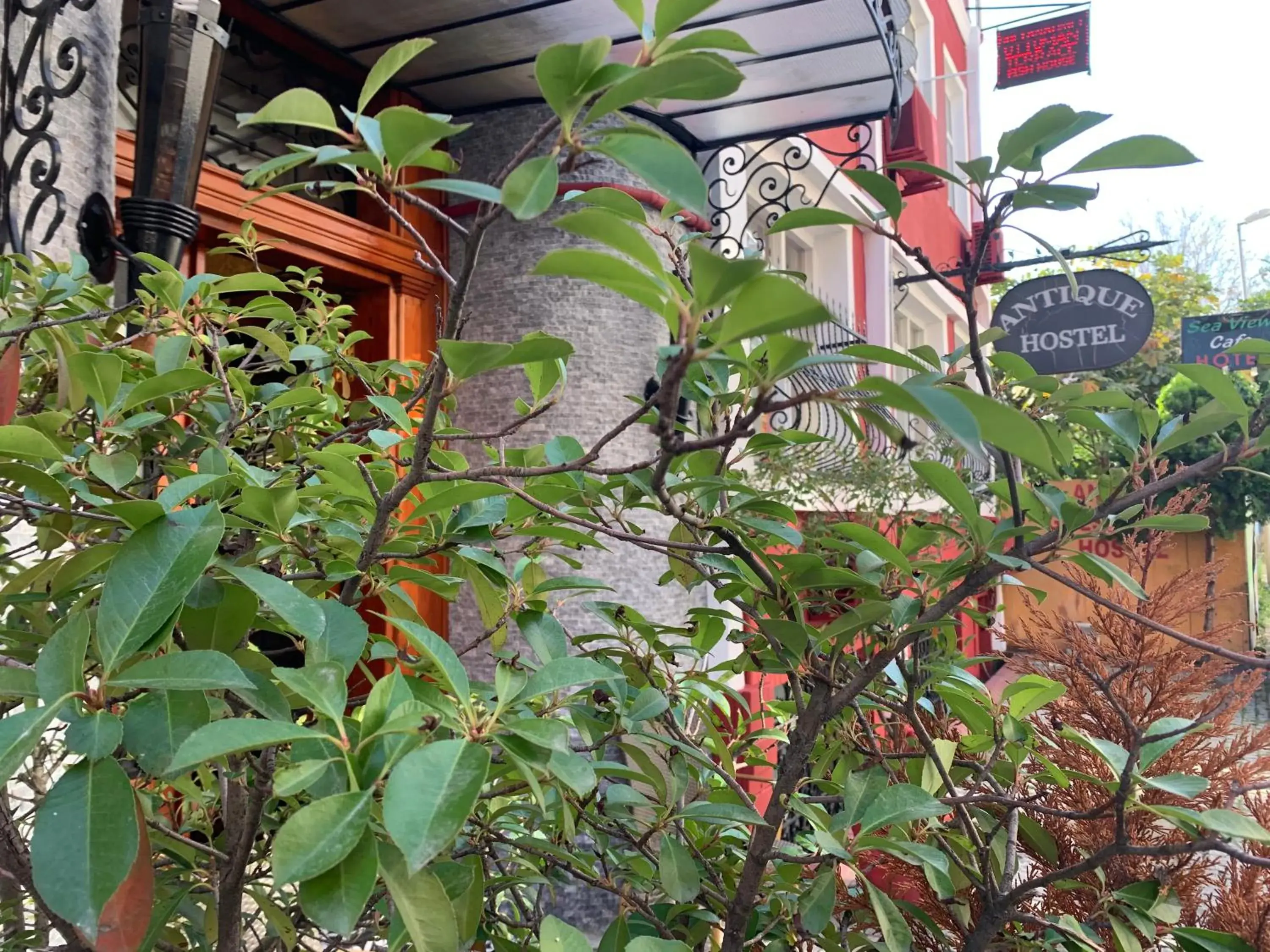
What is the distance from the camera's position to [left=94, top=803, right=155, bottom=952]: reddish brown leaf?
62 cm

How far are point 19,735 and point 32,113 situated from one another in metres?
1.91

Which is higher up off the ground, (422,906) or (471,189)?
(471,189)

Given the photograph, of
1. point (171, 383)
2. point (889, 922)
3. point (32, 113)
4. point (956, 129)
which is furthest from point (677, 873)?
point (956, 129)

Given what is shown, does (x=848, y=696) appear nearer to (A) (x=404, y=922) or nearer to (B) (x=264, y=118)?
(A) (x=404, y=922)

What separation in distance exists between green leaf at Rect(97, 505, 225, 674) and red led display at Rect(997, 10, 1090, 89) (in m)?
9.33

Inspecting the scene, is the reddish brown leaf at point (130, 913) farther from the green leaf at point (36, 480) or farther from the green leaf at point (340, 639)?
the green leaf at point (36, 480)

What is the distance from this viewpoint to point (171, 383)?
88cm

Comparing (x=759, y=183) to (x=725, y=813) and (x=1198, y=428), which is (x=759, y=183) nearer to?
(x=1198, y=428)

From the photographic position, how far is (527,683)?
0.71 m

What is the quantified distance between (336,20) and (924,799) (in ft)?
11.4

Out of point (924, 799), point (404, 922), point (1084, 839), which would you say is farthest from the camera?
point (1084, 839)

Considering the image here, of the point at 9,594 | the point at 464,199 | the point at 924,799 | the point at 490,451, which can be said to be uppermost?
the point at 464,199

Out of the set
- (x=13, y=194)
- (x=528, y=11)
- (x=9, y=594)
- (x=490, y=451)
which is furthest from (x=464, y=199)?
(x=9, y=594)

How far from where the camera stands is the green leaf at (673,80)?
55cm
